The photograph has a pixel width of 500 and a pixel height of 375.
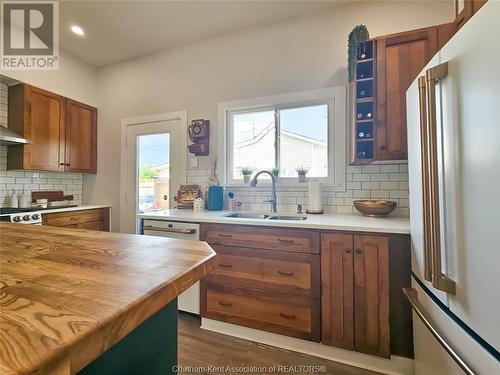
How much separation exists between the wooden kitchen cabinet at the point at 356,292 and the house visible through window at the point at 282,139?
0.93m

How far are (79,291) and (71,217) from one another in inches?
115

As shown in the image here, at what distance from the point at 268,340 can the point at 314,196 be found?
1213 mm

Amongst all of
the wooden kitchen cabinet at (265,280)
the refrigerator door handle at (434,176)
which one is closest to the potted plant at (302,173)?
the wooden kitchen cabinet at (265,280)

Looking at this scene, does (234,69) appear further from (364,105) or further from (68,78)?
(68,78)

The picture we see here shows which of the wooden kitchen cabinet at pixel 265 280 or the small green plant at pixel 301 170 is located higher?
the small green plant at pixel 301 170

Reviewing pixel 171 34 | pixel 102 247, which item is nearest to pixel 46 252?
A: pixel 102 247

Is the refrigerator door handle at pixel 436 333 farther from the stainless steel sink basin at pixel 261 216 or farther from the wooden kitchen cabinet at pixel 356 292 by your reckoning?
the stainless steel sink basin at pixel 261 216

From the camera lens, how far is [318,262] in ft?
5.35

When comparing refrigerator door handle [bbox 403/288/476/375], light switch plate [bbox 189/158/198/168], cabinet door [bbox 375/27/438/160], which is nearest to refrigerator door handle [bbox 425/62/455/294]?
refrigerator door handle [bbox 403/288/476/375]

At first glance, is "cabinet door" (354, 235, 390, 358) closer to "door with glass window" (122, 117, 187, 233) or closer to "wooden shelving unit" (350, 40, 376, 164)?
"wooden shelving unit" (350, 40, 376, 164)

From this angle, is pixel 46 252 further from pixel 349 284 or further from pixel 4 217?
pixel 4 217

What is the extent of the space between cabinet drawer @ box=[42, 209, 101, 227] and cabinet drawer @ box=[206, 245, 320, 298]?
77.8 inches

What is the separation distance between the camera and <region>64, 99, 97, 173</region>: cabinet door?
3.09 m

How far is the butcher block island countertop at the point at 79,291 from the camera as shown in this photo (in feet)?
1.05
